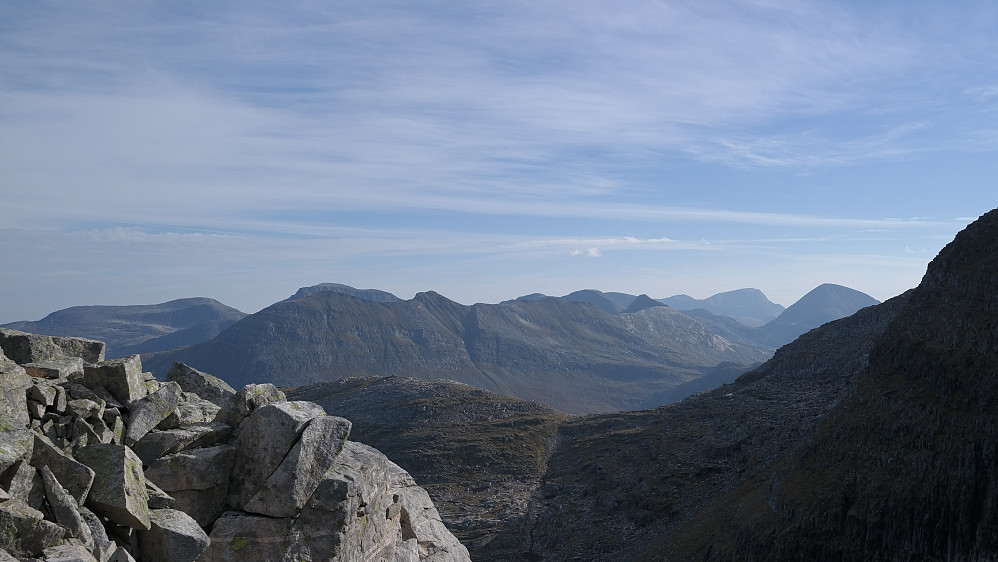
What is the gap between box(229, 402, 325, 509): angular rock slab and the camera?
23891mm

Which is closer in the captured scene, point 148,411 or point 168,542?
point 168,542

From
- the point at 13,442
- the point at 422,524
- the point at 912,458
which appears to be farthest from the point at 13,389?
the point at 912,458

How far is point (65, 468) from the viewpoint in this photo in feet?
63.2

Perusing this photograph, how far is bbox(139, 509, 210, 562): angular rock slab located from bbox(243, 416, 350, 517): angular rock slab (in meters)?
2.79

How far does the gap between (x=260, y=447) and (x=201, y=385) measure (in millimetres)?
9479

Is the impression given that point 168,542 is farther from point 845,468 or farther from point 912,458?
point 845,468

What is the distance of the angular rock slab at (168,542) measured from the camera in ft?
67.1

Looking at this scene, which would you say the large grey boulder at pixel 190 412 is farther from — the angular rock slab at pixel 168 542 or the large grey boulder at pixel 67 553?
the large grey boulder at pixel 67 553

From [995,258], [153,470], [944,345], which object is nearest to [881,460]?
[944,345]

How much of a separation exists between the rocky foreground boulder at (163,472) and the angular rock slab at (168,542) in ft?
0.13

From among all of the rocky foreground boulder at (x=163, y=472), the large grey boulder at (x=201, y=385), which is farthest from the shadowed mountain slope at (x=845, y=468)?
the large grey boulder at (x=201, y=385)

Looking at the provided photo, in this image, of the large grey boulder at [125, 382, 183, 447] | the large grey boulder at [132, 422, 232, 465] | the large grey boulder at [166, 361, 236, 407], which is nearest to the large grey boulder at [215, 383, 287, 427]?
the large grey boulder at [132, 422, 232, 465]

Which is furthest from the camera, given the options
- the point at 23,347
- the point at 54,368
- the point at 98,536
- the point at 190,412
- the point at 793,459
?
the point at 793,459

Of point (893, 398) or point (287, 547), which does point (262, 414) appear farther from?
point (893, 398)
